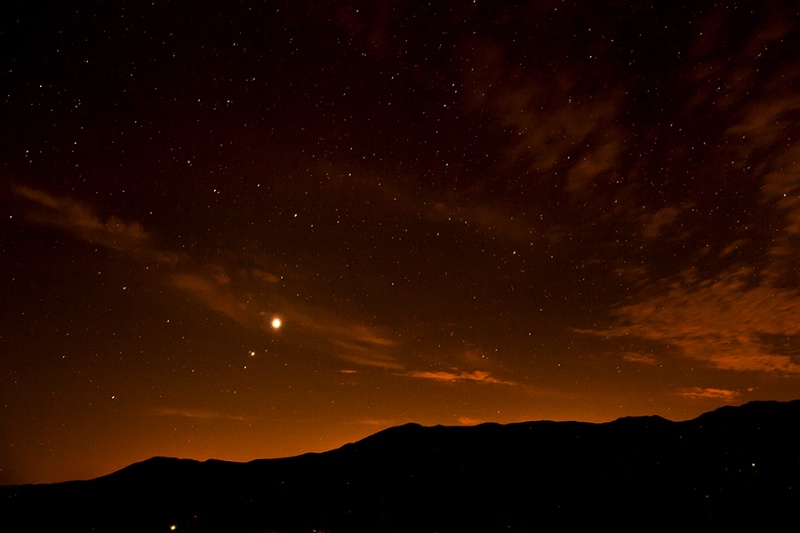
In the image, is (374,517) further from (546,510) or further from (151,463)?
(151,463)

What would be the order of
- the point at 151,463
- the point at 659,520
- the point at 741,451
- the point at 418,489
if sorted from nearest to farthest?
the point at 659,520 → the point at 741,451 → the point at 418,489 → the point at 151,463

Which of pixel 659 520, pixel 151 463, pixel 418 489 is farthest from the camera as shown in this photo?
pixel 151 463

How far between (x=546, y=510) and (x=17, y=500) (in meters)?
39.0

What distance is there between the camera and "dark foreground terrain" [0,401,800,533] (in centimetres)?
2370

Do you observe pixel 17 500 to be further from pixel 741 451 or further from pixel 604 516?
pixel 741 451

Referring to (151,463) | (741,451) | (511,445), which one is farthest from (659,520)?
(151,463)

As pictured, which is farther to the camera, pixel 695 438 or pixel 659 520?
pixel 695 438

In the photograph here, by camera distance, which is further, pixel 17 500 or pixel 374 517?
pixel 17 500

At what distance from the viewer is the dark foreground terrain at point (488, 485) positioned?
77.8 ft

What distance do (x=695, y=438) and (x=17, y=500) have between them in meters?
47.0

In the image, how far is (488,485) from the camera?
2983 centimetres

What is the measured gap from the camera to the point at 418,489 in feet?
101

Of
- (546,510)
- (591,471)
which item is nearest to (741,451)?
(591,471)

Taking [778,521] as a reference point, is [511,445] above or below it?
above
